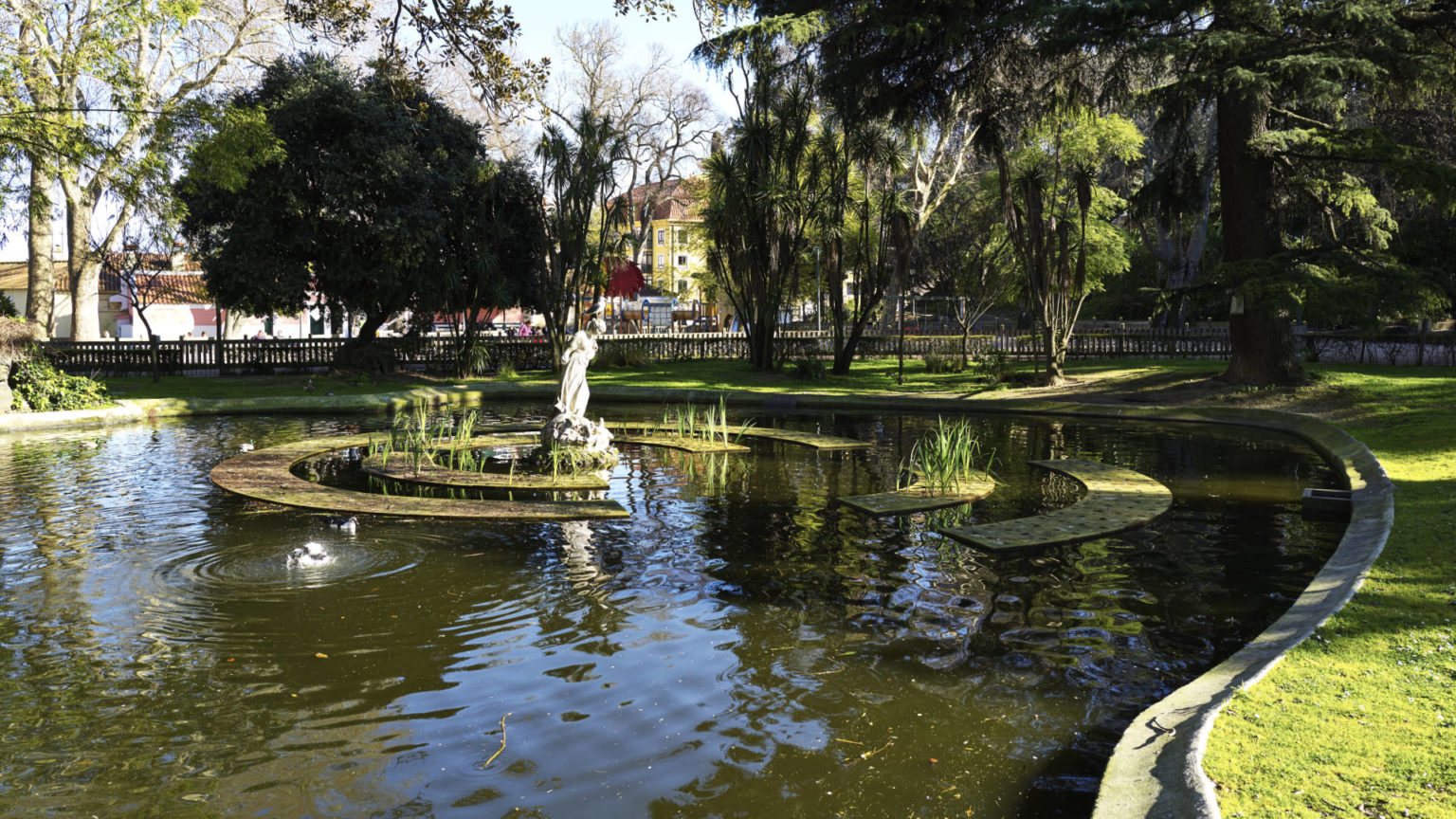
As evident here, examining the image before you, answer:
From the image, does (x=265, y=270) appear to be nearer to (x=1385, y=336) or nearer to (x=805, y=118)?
(x=805, y=118)

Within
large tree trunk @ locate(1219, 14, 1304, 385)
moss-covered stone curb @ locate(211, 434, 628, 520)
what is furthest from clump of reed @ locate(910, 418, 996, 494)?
large tree trunk @ locate(1219, 14, 1304, 385)

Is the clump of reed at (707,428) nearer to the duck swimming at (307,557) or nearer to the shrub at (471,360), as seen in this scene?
the duck swimming at (307,557)

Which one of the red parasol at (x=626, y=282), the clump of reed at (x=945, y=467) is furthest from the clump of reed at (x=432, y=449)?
the red parasol at (x=626, y=282)

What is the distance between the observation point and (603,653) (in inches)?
229

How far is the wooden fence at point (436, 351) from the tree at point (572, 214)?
5.84 ft

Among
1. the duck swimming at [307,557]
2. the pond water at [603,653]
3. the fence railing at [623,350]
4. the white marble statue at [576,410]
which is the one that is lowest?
the pond water at [603,653]

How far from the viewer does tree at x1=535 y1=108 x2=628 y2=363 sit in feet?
88.8

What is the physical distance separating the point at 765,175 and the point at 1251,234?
1176cm

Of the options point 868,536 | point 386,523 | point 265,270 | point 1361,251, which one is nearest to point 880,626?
point 868,536

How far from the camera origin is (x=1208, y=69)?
53.0ft

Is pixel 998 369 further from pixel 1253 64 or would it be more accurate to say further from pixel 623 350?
pixel 623 350

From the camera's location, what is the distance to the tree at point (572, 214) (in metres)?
27.1

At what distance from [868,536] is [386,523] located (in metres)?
4.47

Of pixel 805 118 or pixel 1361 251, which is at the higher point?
pixel 805 118
